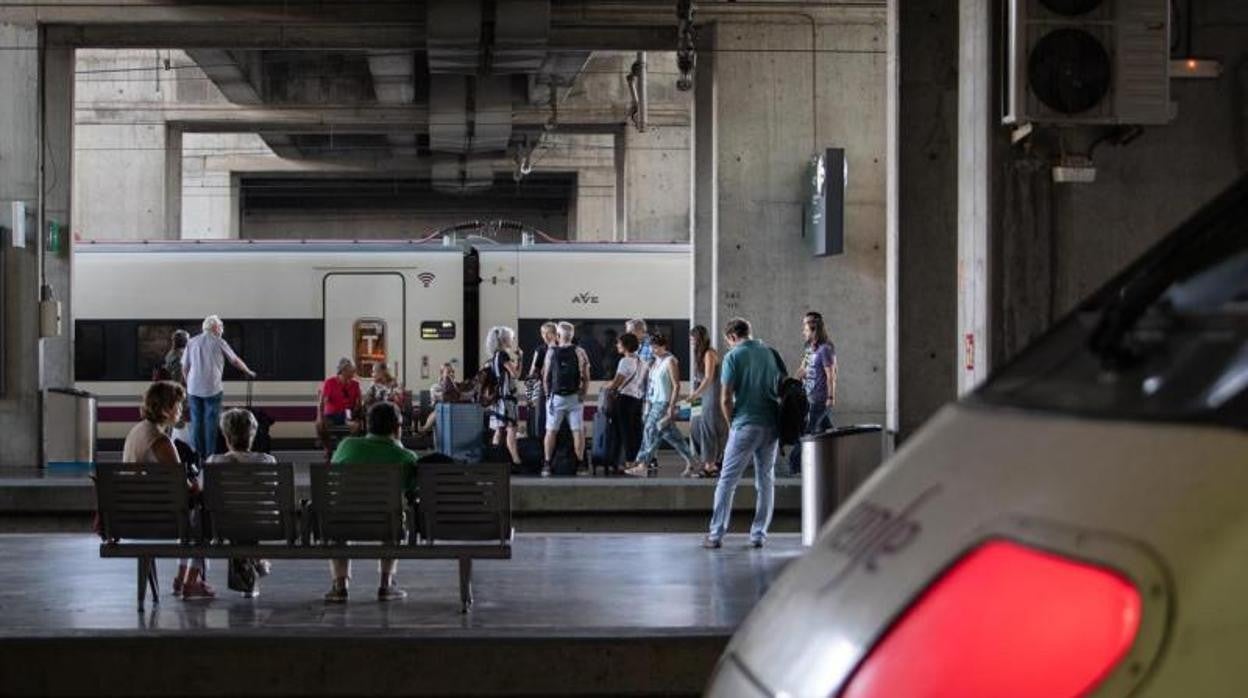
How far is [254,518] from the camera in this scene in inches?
386

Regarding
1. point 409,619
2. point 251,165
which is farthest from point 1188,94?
point 251,165

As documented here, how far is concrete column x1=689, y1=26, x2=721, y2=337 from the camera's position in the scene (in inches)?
859

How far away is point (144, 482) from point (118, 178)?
2304 cm

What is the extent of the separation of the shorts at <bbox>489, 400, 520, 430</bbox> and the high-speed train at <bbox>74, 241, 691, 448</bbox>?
21.8 ft

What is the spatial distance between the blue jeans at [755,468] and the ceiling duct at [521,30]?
9459mm

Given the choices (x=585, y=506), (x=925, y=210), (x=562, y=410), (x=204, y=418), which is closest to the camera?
(x=925, y=210)

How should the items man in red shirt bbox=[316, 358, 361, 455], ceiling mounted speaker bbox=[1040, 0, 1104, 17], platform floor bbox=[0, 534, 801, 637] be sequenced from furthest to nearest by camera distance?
1. man in red shirt bbox=[316, 358, 361, 455]
2. ceiling mounted speaker bbox=[1040, 0, 1104, 17]
3. platform floor bbox=[0, 534, 801, 637]

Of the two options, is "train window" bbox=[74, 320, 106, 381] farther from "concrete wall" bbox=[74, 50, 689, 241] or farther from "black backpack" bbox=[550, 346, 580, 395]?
"black backpack" bbox=[550, 346, 580, 395]

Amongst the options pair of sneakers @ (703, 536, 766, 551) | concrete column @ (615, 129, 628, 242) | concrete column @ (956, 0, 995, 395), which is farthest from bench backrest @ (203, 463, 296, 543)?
concrete column @ (615, 129, 628, 242)

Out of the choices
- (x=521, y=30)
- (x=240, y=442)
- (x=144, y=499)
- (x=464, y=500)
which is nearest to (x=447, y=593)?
(x=464, y=500)

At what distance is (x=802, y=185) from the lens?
2120cm

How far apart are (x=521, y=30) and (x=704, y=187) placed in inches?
131

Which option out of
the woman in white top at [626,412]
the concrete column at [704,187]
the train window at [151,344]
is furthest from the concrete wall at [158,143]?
the woman in white top at [626,412]

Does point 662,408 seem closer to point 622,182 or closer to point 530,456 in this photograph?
point 530,456
